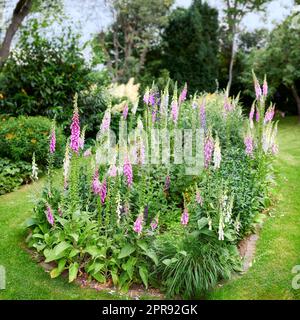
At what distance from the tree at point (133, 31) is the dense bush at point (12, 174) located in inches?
546

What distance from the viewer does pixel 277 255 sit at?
4.85 meters

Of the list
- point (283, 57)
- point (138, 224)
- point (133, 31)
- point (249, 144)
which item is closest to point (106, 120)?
point (138, 224)

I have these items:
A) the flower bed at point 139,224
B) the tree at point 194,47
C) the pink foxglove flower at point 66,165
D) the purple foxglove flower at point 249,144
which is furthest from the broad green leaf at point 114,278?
the tree at point 194,47

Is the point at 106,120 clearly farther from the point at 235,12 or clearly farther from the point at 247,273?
the point at 235,12

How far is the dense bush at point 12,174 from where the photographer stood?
732 cm

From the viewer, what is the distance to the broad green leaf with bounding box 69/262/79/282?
429 centimetres

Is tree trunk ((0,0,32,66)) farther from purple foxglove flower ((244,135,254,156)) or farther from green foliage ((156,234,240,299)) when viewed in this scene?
green foliage ((156,234,240,299))

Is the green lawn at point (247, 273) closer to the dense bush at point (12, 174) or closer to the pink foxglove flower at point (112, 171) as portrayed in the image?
the dense bush at point (12, 174)

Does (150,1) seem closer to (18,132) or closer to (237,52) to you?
(237,52)

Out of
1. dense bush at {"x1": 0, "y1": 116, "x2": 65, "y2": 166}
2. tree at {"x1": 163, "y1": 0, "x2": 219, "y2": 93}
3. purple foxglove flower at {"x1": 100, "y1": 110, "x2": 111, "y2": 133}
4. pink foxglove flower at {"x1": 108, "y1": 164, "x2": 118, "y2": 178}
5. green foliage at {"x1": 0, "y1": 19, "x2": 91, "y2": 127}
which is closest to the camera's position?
pink foxglove flower at {"x1": 108, "y1": 164, "x2": 118, "y2": 178}

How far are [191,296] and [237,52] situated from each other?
19.2 meters

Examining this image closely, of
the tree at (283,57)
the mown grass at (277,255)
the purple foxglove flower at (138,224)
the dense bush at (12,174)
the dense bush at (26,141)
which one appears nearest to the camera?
the purple foxglove flower at (138,224)

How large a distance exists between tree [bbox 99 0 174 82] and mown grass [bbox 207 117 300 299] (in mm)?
15132

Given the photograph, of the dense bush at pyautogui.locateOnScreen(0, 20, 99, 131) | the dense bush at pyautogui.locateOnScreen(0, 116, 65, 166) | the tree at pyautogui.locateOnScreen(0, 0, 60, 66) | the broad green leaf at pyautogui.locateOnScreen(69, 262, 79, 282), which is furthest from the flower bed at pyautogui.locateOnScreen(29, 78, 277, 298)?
the tree at pyautogui.locateOnScreen(0, 0, 60, 66)
